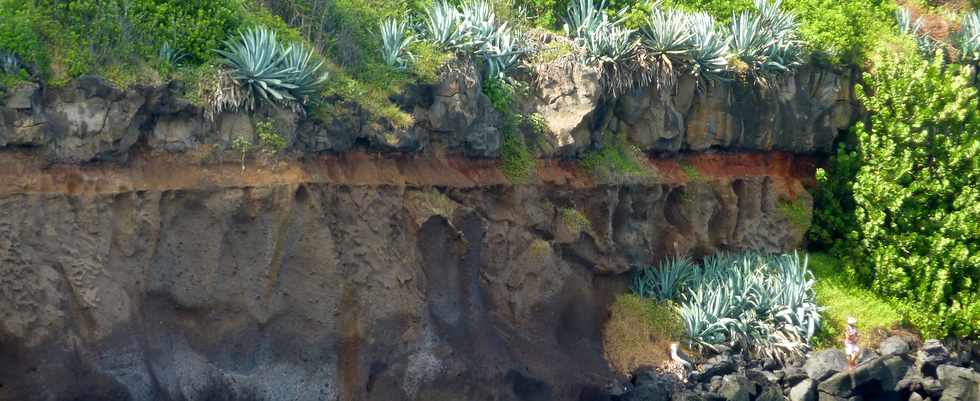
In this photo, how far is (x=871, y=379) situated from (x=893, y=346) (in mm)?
1171

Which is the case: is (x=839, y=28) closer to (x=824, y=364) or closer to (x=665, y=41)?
(x=665, y=41)

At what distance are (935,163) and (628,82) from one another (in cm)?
517

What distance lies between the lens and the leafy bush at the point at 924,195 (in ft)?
63.7

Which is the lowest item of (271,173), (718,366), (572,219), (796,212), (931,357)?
(718,366)

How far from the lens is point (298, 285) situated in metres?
14.7

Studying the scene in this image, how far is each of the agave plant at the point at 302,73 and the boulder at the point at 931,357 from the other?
9500 millimetres

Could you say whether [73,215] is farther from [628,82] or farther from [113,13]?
[628,82]

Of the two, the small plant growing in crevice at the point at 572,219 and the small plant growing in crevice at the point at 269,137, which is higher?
the small plant growing in crevice at the point at 269,137

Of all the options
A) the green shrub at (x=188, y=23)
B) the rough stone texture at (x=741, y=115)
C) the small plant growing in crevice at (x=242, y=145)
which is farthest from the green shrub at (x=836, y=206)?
the green shrub at (x=188, y=23)

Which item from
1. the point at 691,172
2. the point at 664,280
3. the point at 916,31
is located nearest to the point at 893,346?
the point at 664,280

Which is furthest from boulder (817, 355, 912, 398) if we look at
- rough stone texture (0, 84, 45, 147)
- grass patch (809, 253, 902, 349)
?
rough stone texture (0, 84, 45, 147)

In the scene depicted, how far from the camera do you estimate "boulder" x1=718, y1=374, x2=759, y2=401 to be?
16891mm

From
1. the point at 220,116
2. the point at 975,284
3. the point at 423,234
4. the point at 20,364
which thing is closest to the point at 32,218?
the point at 20,364

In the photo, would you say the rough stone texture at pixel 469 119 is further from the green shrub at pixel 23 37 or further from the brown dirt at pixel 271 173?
the green shrub at pixel 23 37
